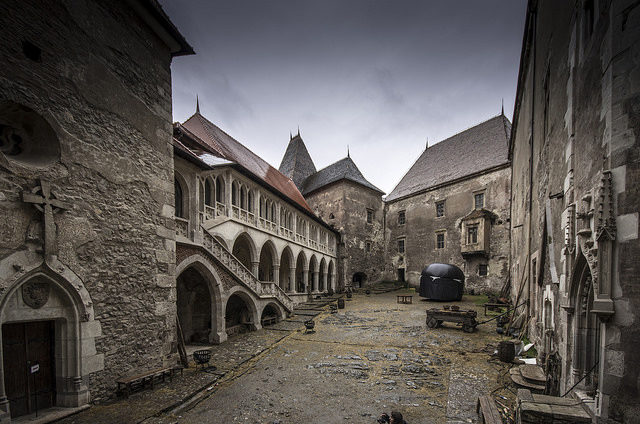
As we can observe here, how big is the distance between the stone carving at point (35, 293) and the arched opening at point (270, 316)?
390 inches

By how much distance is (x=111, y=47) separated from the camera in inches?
266

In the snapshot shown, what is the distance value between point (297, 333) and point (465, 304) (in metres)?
13.4

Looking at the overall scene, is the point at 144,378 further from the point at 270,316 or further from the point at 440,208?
the point at 440,208

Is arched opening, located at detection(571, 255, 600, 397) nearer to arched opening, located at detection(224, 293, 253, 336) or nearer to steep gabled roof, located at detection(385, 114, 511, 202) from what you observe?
arched opening, located at detection(224, 293, 253, 336)

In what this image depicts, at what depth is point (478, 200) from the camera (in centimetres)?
2616

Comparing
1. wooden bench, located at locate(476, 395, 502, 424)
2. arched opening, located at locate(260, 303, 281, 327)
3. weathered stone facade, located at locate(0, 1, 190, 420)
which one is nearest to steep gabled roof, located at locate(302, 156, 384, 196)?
arched opening, located at locate(260, 303, 281, 327)

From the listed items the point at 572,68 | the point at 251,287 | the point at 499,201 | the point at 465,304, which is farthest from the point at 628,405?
the point at 499,201

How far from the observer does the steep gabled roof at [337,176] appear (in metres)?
33.4

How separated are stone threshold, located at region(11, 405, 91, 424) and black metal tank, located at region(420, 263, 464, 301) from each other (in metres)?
20.6

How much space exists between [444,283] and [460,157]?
15.7 m

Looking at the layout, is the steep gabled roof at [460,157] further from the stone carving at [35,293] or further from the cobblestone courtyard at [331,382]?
the stone carving at [35,293]

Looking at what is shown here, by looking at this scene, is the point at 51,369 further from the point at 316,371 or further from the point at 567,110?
the point at 567,110

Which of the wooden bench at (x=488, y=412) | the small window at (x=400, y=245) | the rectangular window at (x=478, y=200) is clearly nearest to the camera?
the wooden bench at (x=488, y=412)

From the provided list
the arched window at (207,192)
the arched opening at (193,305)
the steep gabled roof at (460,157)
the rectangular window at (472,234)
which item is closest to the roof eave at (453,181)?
the steep gabled roof at (460,157)
